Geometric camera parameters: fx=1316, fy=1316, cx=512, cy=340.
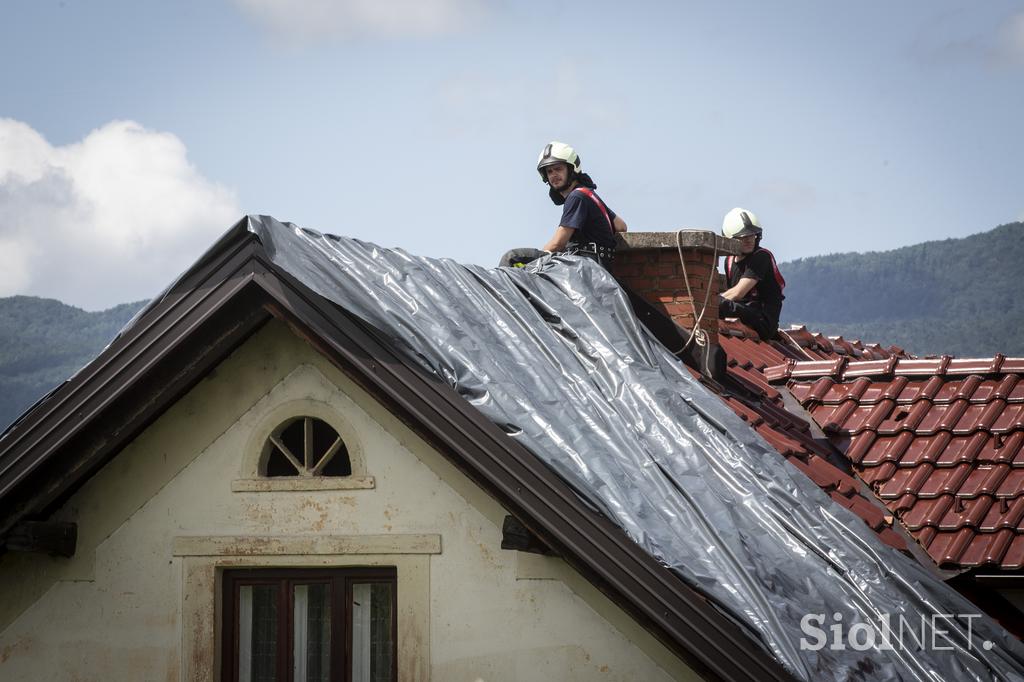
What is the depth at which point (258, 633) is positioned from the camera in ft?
26.0

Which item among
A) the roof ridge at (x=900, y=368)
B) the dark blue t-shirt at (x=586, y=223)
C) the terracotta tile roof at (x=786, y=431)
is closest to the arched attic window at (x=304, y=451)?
the terracotta tile roof at (x=786, y=431)

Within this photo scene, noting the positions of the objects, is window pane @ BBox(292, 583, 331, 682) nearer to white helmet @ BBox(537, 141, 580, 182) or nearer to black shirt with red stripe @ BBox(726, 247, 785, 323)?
white helmet @ BBox(537, 141, 580, 182)

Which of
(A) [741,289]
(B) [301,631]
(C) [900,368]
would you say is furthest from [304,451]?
(A) [741,289]

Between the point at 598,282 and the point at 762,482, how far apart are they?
2015mm

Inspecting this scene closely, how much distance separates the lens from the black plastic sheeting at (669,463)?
287 inches

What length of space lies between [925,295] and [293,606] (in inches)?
2758

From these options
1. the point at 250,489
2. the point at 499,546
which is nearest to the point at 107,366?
the point at 250,489

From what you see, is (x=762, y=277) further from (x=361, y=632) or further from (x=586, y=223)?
(x=361, y=632)

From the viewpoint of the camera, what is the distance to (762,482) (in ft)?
27.4

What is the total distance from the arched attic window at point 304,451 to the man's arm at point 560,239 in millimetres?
2968

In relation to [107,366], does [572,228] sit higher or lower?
higher

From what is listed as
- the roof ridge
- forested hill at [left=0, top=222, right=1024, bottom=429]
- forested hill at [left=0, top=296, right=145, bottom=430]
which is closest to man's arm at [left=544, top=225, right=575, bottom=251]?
the roof ridge

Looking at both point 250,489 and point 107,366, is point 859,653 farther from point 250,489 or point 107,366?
point 107,366

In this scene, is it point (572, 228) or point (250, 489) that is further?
→ point (572, 228)
